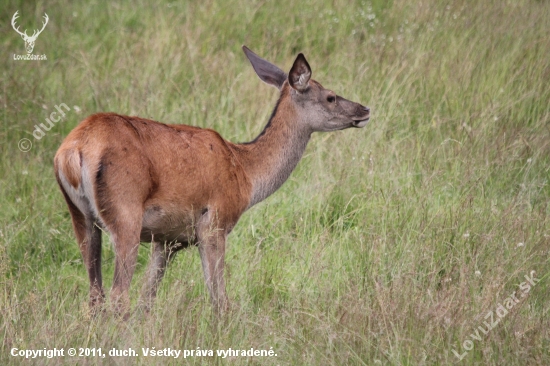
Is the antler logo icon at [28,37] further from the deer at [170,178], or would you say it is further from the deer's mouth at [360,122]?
the deer's mouth at [360,122]

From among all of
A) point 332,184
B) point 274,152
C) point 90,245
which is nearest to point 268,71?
point 274,152

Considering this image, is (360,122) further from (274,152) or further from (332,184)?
(274,152)

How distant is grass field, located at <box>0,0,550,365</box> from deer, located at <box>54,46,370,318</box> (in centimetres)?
24

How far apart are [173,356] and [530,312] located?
206cm

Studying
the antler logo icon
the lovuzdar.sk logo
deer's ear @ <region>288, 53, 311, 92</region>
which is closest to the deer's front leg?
deer's ear @ <region>288, 53, 311, 92</region>

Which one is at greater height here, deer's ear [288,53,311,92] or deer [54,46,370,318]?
deer's ear [288,53,311,92]

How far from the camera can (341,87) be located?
8.33m

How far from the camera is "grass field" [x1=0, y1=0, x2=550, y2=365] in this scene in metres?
4.74

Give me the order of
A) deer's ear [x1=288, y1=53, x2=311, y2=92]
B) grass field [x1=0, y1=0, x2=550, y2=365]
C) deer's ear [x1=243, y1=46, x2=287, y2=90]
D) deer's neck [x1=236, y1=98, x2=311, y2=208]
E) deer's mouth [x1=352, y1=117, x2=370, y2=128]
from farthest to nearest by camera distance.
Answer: deer's ear [x1=243, y1=46, x2=287, y2=90], deer's mouth [x1=352, y1=117, x2=370, y2=128], deer's ear [x1=288, y1=53, x2=311, y2=92], deer's neck [x1=236, y1=98, x2=311, y2=208], grass field [x1=0, y1=0, x2=550, y2=365]

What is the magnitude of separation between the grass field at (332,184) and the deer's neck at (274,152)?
349 millimetres

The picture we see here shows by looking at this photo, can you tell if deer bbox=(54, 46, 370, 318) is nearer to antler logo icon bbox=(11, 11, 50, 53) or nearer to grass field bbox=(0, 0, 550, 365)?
grass field bbox=(0, 0, 550, 365)

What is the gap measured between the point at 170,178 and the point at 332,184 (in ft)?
5.60

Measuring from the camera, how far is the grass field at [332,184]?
474 centimetres

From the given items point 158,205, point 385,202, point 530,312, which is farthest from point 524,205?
point 158,205
